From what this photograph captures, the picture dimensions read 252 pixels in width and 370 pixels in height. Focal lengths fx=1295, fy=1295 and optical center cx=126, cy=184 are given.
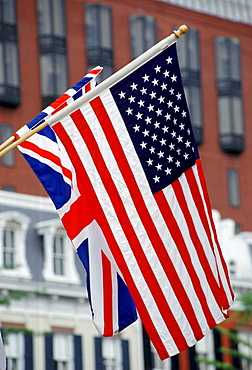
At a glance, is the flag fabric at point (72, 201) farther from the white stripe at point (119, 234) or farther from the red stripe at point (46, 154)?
the white stripe at point (119, 234)

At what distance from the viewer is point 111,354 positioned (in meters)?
53.6

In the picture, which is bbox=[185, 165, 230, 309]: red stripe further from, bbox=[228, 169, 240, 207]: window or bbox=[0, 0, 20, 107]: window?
bbox=[228, 169, 240, 207]: window

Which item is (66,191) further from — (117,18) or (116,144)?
(117,18)

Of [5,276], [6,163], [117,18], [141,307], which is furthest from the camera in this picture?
[117,18]

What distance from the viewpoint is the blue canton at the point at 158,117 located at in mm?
15781

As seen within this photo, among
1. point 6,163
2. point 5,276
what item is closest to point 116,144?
point 5,276

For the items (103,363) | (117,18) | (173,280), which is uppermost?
(117,18)

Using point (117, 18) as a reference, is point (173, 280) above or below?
below

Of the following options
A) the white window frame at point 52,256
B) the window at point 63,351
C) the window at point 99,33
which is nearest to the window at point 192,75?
the window at point 99,33

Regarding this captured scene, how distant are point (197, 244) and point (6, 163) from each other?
4447cm

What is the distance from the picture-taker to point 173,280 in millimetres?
15789

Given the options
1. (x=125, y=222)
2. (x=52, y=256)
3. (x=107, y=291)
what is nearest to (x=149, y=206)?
(x=125, y=222)

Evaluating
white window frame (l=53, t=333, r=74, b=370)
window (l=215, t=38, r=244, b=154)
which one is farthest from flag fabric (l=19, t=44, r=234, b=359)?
A: window (l=215, t=38, r=244, b=154)

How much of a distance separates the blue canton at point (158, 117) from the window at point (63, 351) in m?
36.0
